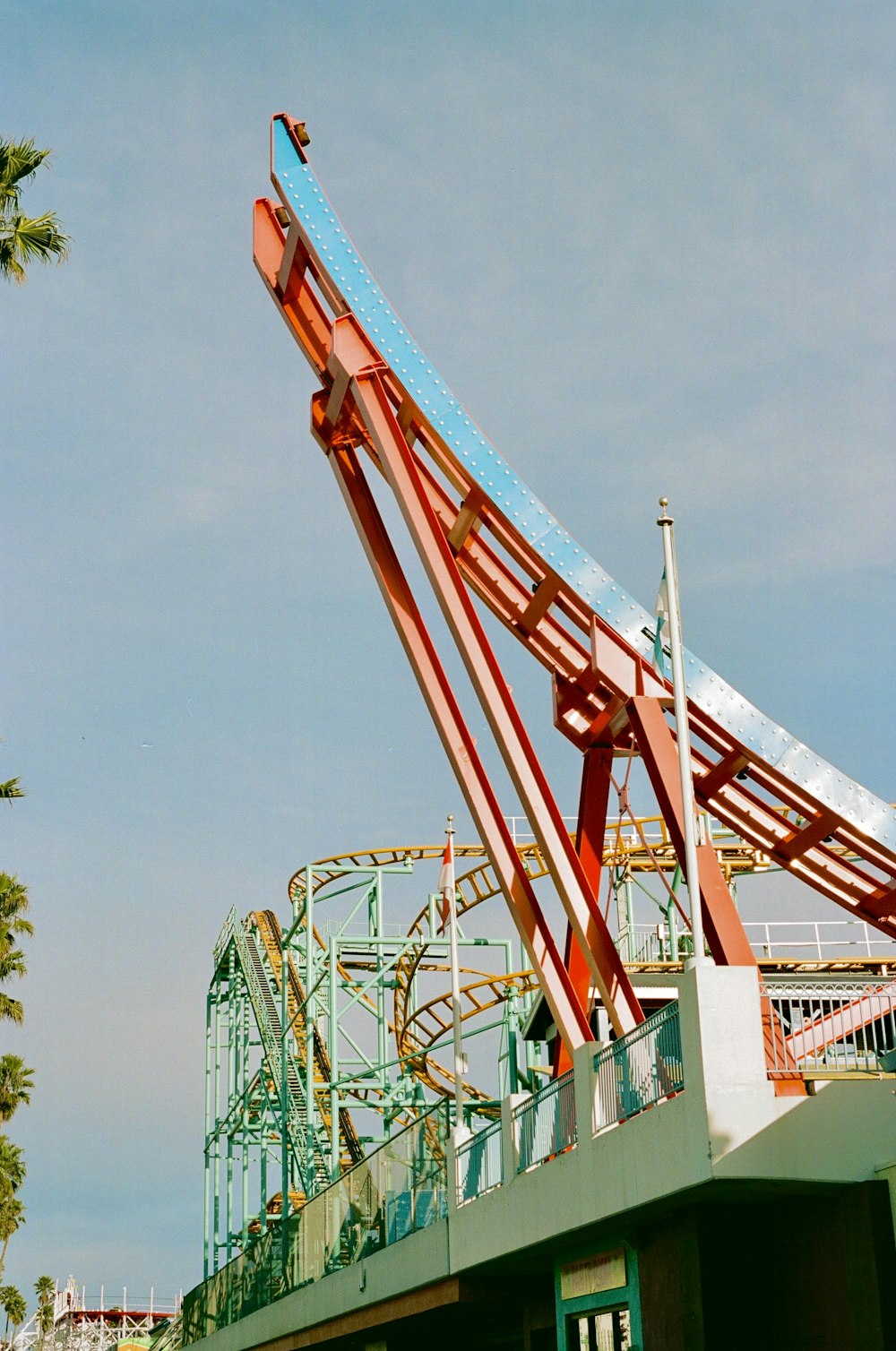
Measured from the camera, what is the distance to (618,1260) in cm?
1373

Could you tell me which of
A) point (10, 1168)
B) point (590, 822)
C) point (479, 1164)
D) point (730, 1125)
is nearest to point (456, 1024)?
point (479, 1164)

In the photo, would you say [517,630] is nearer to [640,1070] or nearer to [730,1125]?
[640,1070]

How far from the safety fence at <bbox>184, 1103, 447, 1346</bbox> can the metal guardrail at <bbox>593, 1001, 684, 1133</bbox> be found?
15.7ft

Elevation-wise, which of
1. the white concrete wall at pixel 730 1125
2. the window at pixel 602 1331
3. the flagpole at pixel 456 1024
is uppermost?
the flagpole at pixel 456 1024

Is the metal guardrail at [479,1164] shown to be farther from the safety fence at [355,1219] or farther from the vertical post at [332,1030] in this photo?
the vertical post at [332,1030]

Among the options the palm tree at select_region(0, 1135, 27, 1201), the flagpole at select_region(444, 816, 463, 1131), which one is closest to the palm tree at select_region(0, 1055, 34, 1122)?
the palm tree at select_region(0, 1135, 27, 1201)

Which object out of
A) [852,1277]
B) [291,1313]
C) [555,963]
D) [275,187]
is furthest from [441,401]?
[291,1313]

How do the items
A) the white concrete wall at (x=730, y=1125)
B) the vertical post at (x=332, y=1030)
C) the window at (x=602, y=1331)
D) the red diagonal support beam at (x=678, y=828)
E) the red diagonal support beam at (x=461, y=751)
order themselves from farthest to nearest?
the vertical post at (x=332, y=1030) → the red diagonal support beam at (x=461, y=751) → the red diagonal support beam at (x=678, y=828) → the window at (x=602, y=1331) → the white concrete wall at (x=730, y=1125)

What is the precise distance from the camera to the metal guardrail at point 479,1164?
1662cm

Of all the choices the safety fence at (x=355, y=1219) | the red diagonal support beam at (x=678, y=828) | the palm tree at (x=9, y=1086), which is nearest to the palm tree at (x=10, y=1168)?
the palm tree at (x=9, y=1086)

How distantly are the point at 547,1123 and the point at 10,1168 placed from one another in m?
36.8

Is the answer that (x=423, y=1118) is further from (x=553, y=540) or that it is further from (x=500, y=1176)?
(x=553, y=540)

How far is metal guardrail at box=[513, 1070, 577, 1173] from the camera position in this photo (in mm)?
14688

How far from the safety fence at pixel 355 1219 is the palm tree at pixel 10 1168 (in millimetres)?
17201
